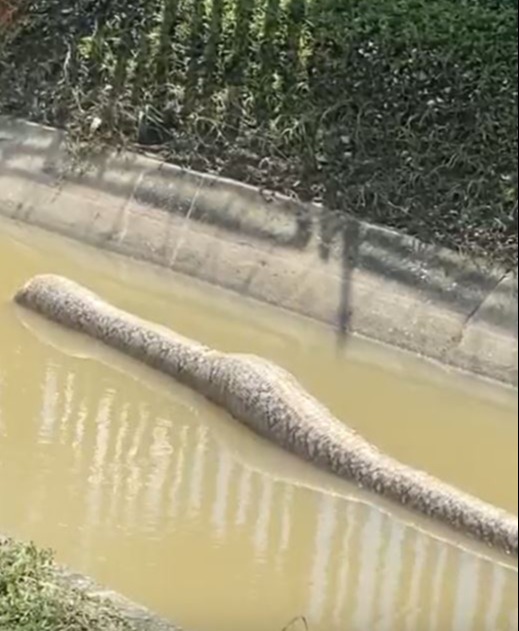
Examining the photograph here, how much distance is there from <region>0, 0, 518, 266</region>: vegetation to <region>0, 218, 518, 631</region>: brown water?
0.71 ft

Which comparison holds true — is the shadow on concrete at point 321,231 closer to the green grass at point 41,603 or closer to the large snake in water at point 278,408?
the large snake in water at point 278,408

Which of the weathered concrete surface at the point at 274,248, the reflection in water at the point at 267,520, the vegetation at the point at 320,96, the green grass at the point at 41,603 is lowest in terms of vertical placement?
the green grass at the point at 41,603

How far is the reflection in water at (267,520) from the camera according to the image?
1926 millimetres

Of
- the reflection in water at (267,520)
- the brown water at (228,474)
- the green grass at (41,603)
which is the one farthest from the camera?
the green grass at (41,603)

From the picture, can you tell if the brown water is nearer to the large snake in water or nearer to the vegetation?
the large snake in water

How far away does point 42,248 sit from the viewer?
2.99m

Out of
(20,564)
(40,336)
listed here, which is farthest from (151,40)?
(20,564)

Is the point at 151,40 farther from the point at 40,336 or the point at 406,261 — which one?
the point at 406,261

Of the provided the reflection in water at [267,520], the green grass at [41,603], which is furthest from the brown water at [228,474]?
the green grass at [41,603]

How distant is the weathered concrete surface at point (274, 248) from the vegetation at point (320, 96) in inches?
1.8

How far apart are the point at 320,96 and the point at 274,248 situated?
241 mm

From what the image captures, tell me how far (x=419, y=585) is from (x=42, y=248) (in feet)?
4.26

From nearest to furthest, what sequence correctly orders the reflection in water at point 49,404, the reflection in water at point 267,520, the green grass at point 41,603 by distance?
the reflection in water at point 267,520 < the green grass at point 41,603 < the reflection in water at point 49,404

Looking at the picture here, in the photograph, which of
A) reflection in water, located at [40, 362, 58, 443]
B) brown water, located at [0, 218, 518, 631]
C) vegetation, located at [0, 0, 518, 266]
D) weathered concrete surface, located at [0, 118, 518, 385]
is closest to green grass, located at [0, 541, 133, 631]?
brown water, located at [0, 218, 518, 631]
